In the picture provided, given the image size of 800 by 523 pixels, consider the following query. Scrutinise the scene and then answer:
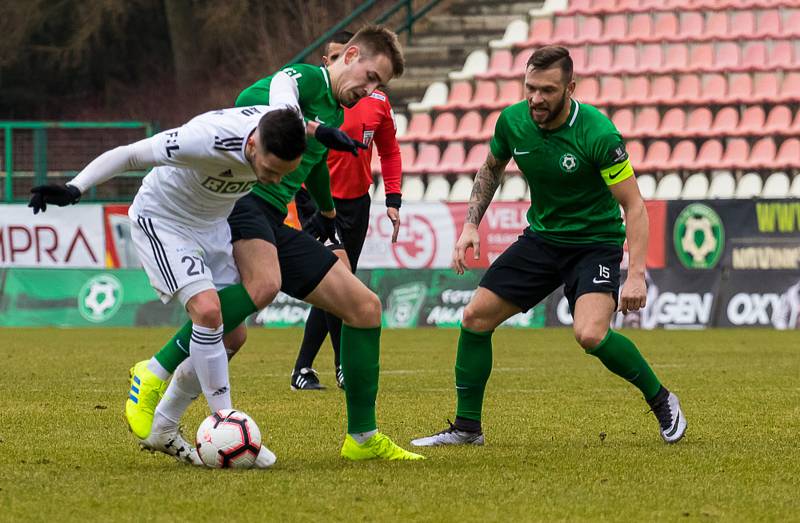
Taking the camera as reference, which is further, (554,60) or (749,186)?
(749,186)

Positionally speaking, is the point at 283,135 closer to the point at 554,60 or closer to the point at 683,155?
the point at 554,60

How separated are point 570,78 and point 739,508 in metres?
2.46

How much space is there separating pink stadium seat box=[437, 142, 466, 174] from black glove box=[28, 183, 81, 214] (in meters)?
16.4

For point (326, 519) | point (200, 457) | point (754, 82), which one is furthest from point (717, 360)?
point (754, 82)

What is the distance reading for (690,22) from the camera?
2320 centimetres

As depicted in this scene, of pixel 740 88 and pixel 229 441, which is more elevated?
pixel 740 88

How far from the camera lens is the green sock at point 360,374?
627cm

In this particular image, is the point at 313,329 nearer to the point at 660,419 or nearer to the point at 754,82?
the point at 660,419

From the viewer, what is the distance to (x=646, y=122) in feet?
71.9

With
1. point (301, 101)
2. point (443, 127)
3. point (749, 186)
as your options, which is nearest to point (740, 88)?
point (749, 186)

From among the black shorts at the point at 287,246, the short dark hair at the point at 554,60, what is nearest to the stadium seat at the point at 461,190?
the short dark hair at the point at 554,60

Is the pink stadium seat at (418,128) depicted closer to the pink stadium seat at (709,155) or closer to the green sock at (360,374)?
the pink stadium seat at (709,155)

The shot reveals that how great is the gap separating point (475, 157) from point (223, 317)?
15.9 m

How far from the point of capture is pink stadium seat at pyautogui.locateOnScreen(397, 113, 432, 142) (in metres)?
22.6
